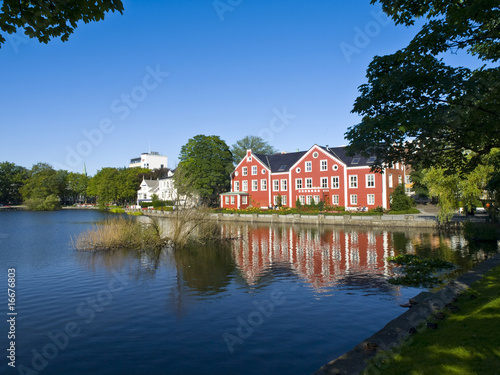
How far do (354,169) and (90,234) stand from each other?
39.7 metres

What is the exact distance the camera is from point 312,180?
191ft

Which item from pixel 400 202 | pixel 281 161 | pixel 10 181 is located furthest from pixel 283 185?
A: pixel 10 181

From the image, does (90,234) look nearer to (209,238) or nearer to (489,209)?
(209,238)

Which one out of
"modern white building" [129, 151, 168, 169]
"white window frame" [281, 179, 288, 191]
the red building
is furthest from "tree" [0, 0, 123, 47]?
"modern white building" [129, 151, 168, 169]

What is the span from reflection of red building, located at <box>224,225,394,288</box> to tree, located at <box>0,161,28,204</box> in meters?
109

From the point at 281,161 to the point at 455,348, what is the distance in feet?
196

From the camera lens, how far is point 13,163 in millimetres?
115812

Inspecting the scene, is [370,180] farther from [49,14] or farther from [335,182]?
[49,14]

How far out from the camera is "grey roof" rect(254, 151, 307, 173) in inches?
2492

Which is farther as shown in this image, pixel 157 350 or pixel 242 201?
pixel 242 201

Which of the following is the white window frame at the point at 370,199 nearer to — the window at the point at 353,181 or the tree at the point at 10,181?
the window at the point at 353,181

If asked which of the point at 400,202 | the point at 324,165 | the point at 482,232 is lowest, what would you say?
the point at 482,232

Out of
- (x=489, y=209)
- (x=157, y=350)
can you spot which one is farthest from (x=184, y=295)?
(x=489, y=209)

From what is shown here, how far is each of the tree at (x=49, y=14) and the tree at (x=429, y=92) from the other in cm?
704
